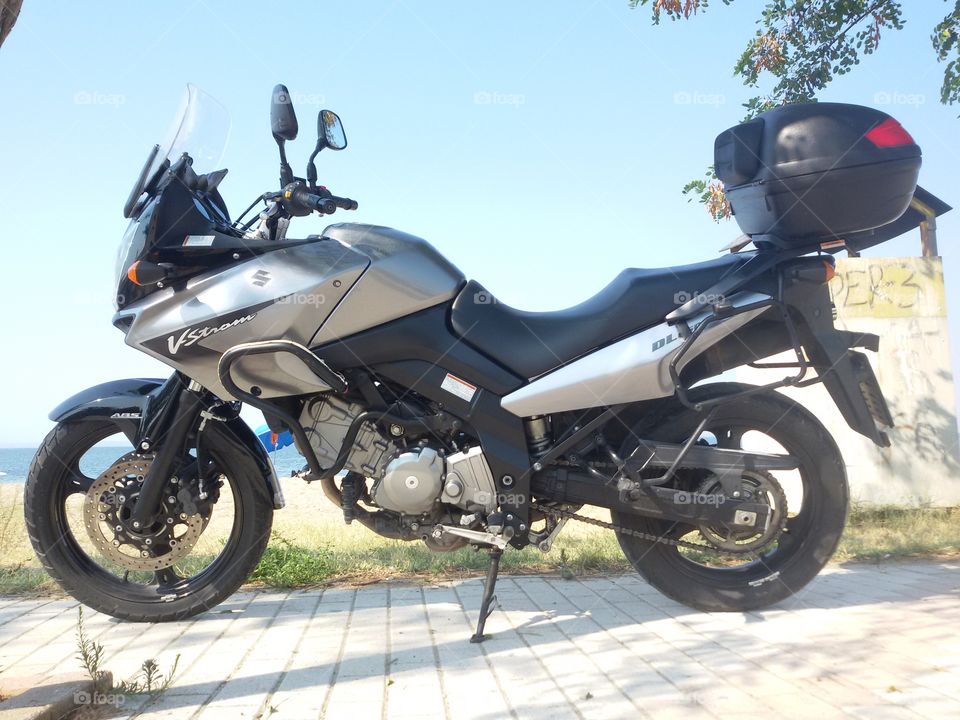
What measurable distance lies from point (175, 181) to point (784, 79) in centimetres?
576

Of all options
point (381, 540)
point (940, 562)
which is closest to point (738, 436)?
point (940, 562)

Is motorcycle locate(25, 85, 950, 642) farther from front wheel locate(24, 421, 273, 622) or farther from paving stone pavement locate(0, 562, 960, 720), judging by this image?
paving stone pavement locate(0, 562, 960, 720)

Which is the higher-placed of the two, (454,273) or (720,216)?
(720,216)

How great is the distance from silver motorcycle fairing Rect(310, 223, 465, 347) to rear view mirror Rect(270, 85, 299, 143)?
45cm

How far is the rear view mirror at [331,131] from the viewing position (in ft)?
11.2

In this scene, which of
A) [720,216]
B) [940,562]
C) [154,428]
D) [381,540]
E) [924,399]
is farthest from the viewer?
[720,216]

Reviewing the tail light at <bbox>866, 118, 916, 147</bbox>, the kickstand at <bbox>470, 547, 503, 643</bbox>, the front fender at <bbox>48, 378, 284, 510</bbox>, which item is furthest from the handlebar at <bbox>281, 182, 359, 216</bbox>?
the tail light at <bbox>866, 118, 916, 147</bbox>

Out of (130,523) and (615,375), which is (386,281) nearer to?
(615,375)

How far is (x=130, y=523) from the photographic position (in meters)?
3.61

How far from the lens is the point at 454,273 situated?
3.58m

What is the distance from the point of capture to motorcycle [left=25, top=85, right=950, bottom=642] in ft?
11.3

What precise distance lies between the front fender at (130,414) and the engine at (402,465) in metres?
0.35

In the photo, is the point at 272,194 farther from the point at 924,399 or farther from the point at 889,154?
the point at 924,399

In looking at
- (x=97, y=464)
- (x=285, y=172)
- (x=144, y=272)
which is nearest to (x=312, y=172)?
(x=285, y=172)
